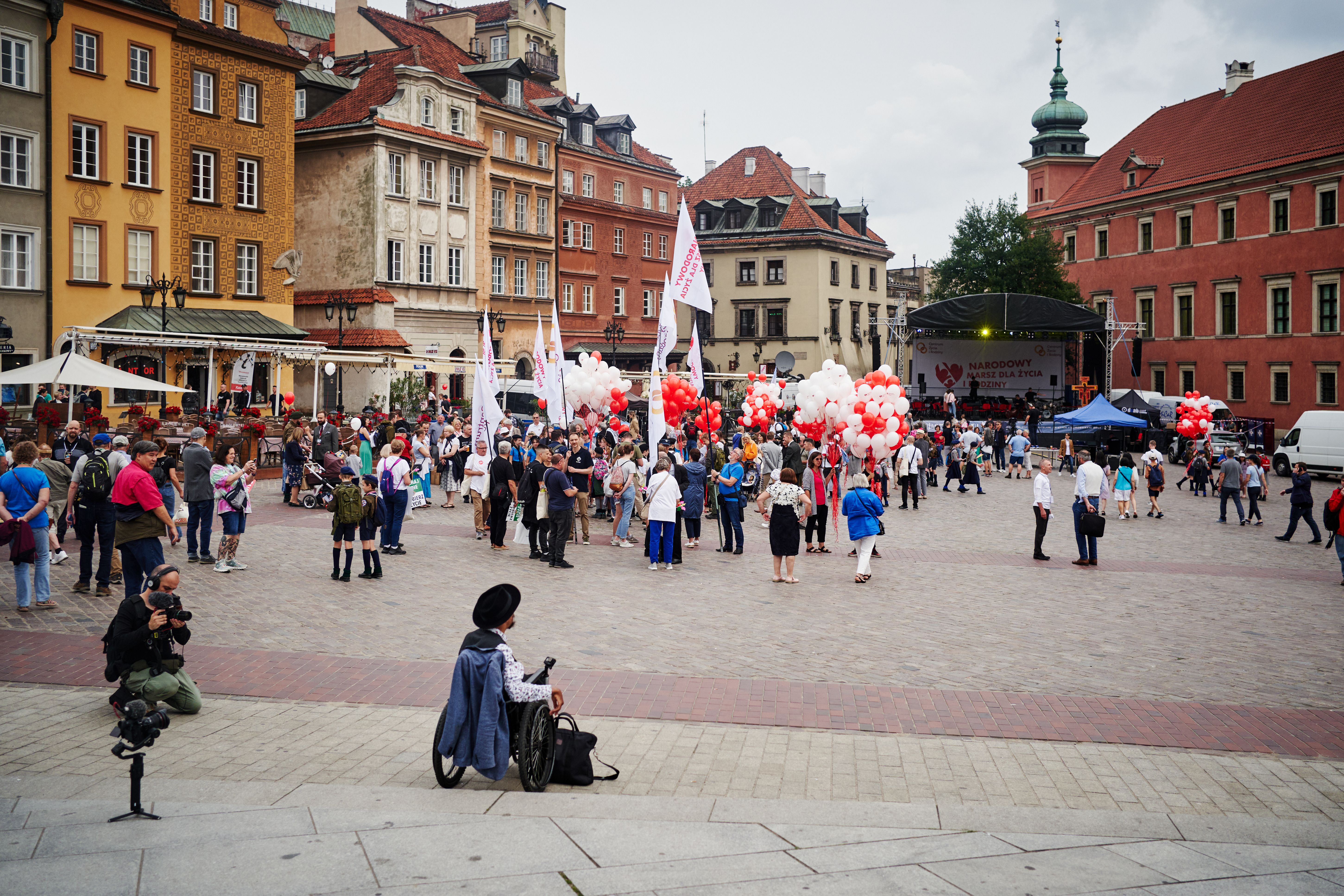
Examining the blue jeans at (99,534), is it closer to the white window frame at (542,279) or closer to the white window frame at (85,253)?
the white window frame at (85,253)

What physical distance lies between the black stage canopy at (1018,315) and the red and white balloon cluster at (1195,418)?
708cm

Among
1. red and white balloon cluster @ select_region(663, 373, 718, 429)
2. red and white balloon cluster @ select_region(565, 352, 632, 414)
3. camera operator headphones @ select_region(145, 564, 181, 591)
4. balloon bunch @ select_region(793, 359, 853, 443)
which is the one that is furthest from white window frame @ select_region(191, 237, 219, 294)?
camera operator headphones @ select_region(145, 564, 181, 591)

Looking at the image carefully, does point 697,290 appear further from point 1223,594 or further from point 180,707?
point 180,707

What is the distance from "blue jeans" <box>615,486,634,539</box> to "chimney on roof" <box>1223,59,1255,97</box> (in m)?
52.5

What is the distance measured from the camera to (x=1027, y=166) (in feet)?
237

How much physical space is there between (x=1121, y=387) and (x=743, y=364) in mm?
22312

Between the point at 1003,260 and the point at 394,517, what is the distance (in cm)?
5152

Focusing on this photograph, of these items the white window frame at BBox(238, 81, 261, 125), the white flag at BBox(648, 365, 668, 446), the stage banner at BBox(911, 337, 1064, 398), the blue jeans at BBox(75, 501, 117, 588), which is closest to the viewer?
the blue jeans at BBox(75, 501, 117, 588)

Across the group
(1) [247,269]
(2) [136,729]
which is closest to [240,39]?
(1) [247,269]

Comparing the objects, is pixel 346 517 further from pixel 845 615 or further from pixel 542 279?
pixel 542 279

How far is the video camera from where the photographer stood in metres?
6.38

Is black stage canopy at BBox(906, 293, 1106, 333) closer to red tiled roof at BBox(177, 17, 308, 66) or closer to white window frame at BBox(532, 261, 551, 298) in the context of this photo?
white window frame at BBox(532, 261, 551, 298)

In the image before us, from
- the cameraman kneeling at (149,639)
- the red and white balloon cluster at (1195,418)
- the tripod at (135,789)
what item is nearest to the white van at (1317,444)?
the red and white balloon cluster at (1195,418)

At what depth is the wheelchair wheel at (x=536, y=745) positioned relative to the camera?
7070mm
